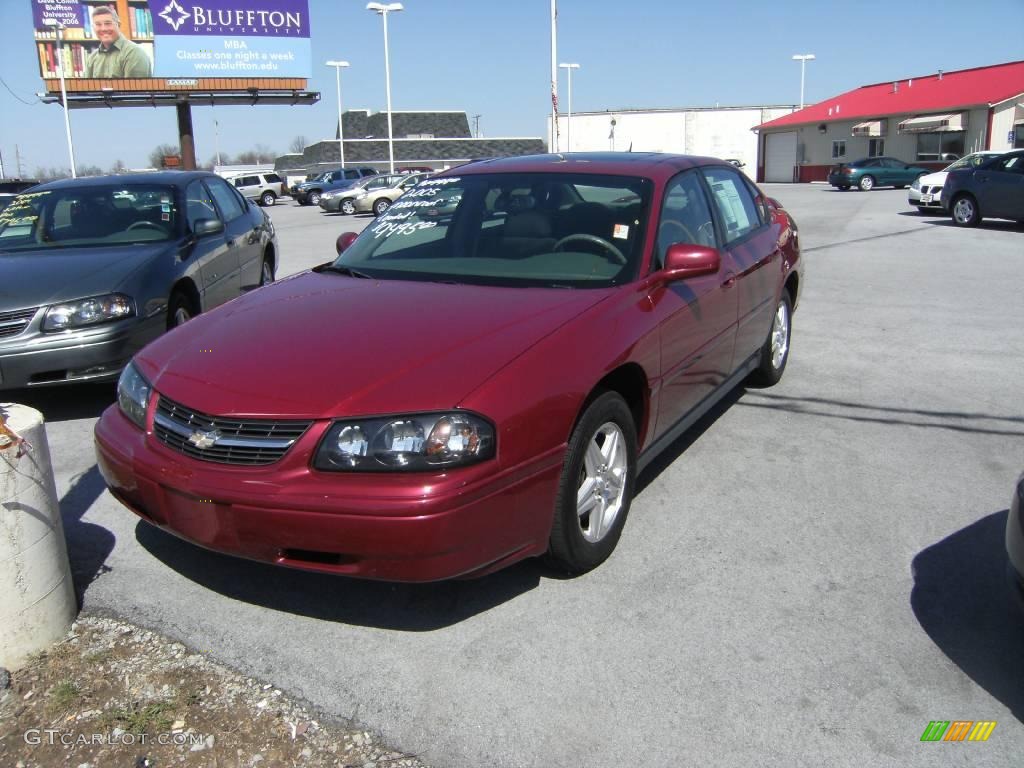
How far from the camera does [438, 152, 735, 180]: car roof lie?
177 inches

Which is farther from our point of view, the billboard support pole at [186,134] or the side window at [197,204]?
the billboard support pole at [186,134]

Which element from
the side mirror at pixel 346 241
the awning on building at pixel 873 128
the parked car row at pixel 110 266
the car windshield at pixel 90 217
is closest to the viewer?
the side mirror at pixel 346 241

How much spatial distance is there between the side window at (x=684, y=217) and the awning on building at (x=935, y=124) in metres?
39.9

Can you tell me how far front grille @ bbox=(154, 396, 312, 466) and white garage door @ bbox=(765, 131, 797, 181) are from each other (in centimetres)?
5104

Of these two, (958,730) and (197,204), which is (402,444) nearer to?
(958,730)

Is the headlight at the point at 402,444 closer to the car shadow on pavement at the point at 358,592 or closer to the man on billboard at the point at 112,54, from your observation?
the car shadow on pavement at the point at 358,592

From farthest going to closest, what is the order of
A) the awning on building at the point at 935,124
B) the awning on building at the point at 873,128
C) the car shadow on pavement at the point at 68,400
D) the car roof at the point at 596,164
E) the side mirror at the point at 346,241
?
the awning on building at the point at 873,128
the awning on building at the point at 935,124
the car shadow on pavement at the point at 68,400
the side mirror at the point at 346,241
the car roof at the point at 596,164

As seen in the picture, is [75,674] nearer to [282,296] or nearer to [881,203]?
[282,296]

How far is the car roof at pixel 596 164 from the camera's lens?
14.7ft

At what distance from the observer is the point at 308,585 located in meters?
3.47

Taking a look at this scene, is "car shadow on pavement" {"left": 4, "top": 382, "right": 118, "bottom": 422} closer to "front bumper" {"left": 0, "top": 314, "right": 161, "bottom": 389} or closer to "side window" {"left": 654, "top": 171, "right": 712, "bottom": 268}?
"front bumper" {"left": 0, "top": 314, "right": 161, "bottom": 389}

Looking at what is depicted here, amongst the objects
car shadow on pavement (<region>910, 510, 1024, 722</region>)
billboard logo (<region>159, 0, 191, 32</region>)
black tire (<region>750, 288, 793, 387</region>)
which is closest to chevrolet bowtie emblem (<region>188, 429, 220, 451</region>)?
car shadow on pavement (<region>910, 510, 1024, 722</region>)

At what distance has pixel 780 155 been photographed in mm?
51125

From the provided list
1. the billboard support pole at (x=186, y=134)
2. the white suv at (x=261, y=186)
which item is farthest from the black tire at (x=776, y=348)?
the billboard support pole at (x=186, y=134)
